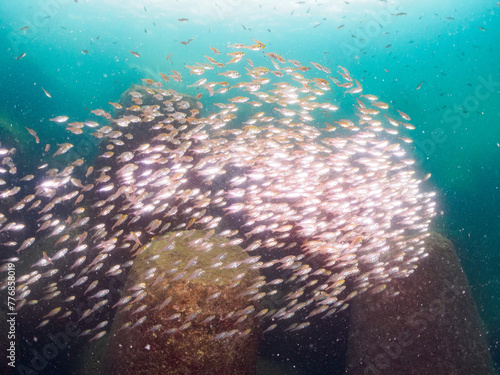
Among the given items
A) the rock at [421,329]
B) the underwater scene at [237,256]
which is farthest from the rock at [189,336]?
the rock at [421,329]

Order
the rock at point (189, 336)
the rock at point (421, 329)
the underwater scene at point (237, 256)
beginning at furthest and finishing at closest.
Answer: the rock at point (421, 329)
the underwater scene at point (237, 256)
the rock at point (189, 336)

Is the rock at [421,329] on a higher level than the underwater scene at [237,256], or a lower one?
lower

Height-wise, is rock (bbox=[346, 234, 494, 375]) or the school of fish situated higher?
the school of fish

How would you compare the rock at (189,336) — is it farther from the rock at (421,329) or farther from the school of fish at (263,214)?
the rock at (421,329)

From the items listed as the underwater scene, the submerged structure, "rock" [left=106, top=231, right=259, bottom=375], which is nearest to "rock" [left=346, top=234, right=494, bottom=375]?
the underwater scene

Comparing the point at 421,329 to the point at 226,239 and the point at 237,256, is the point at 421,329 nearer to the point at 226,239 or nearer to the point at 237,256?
the point at 237,256

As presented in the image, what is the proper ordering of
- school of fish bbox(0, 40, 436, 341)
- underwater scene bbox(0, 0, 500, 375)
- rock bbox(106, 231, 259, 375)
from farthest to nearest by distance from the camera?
school of fish bbox(0, 40, 436, 341) → underwater scene bbox(0, 0, 500, 375) → rock bbox(106, 231, 259, 375)

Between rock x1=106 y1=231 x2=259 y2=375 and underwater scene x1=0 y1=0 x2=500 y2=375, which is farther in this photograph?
underwater scene x1=0 y1=0 x2=500 y2=375

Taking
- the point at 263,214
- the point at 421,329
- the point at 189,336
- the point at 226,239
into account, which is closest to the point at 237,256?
the point at 226,239

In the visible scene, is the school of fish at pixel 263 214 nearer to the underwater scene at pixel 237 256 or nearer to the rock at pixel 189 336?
the underwater scene at pixel 237 256

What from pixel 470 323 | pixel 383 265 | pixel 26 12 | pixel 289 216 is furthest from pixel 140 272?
pixel 26 12

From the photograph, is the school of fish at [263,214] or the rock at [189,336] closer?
the rock at [189,336]

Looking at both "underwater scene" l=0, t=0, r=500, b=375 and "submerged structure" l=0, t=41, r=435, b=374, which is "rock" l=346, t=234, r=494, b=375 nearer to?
"underwater scene" l=0, t=0, r=500, b=375

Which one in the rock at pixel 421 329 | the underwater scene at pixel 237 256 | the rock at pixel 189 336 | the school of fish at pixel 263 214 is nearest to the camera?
the rock at pixel 189 336
